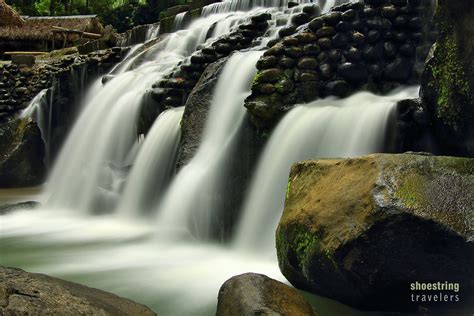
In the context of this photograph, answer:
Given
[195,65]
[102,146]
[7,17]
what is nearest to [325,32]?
[195,65]

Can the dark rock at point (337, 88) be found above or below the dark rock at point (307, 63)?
below

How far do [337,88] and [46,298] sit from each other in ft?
14.5

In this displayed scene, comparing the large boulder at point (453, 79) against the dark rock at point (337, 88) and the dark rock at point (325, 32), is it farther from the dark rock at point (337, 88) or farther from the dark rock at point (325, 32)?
the dark rock at point (325, 32)

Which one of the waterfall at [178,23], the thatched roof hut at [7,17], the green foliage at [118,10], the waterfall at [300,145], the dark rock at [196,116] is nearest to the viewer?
the waterfall at [300,145]

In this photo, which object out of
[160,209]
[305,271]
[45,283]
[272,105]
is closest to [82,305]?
[45,283]

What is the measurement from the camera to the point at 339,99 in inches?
236

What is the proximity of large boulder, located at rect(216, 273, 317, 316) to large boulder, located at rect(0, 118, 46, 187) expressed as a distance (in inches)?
423

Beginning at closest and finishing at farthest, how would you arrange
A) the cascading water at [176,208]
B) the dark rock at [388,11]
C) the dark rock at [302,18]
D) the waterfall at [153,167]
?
the cascading water at [176,208]
the dark rock at [388,11]
the waterfall at [153,167]
the dark rock at [302,18]

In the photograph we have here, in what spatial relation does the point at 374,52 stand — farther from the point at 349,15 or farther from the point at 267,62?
the point at 267,62

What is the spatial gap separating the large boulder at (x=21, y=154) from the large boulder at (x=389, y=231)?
10688 millimetres

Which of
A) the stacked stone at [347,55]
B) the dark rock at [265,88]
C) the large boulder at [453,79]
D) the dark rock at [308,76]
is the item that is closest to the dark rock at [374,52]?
the stacked stone at [347,55]

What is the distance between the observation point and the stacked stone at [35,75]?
1336 centimetres

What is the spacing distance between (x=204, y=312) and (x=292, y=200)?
108cm

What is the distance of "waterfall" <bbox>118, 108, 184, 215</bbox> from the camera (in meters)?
7.18
